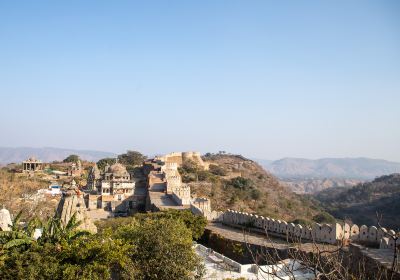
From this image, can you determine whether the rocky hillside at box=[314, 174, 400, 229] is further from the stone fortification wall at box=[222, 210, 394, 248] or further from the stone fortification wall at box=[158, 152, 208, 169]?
the stone fortification wall at box=[158, 152, 208, 169]

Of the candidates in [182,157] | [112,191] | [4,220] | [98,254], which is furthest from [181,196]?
[182,157]

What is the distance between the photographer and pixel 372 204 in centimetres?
6094

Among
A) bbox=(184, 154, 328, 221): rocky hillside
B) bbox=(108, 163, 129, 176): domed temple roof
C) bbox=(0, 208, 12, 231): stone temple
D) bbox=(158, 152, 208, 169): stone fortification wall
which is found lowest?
bbox=(184, 154, 328, 221): rocky hillside

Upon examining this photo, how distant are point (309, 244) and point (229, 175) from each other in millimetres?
35679

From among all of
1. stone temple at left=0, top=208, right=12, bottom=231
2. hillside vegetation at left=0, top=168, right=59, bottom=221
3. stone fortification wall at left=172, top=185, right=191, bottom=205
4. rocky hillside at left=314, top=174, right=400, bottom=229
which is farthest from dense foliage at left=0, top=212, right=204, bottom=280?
rocky hillside at left=314, top=174, right=400, bottom=229

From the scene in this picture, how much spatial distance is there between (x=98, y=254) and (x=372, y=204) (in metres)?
57.1

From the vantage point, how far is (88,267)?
10.7m

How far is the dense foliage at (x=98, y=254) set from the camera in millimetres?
10492

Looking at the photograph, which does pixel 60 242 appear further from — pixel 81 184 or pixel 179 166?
pixel 179 166

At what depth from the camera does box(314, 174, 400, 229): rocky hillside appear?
50.2 metres

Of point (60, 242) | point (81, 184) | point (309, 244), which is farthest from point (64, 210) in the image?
point (81, 184)

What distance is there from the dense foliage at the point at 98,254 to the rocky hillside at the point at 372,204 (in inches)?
905

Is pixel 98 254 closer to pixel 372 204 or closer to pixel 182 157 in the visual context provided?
pixel 182 157

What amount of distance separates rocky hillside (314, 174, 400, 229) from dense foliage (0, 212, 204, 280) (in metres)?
Answer: 23.0
